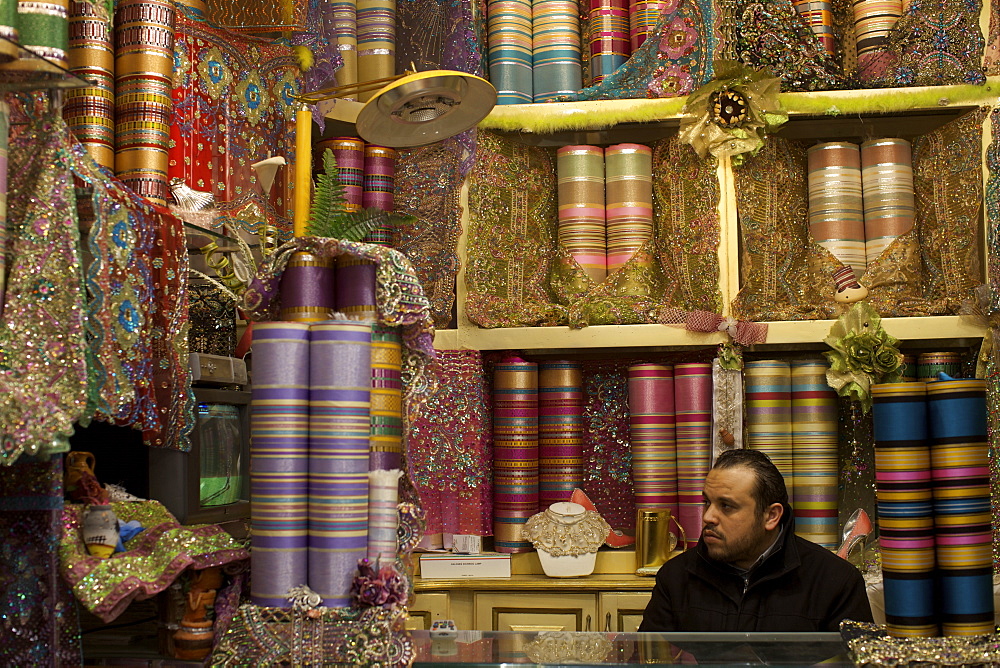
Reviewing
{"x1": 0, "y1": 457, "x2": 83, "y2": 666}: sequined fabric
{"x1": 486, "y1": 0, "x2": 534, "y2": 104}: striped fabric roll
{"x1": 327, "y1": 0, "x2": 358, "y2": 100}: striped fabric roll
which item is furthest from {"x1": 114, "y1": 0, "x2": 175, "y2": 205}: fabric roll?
{"x1": 486, "y1": 0, "x2": 534, "y2": 104}: striped fabric roll

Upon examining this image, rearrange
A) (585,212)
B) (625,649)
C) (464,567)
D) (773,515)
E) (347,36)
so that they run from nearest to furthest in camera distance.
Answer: (625,649), (773,515), (464,567), (347,36), (585,212)

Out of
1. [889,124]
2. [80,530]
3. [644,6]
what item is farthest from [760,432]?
[80,530]

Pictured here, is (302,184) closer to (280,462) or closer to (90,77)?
(280,462)

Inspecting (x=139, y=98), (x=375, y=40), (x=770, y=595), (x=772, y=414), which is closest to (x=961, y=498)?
(x=770, y=595)

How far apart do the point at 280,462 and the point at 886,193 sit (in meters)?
2.05

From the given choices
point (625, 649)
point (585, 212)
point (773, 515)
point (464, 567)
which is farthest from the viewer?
point (585, 212)

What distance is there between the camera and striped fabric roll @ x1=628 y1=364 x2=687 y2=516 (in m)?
2.62

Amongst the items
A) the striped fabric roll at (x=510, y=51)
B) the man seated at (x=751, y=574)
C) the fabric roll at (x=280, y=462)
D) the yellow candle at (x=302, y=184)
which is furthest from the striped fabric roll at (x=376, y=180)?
the fabric roll at (x=280, y=462)

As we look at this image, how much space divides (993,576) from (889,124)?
73.5 inches

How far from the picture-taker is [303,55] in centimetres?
206

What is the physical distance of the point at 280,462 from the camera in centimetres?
108

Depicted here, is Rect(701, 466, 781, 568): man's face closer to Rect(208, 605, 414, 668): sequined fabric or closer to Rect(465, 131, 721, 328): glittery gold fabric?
Rect(465, 131, 721, 328): glittery gold fabric

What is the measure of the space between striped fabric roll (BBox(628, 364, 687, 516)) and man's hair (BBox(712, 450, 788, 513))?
0.37 meters

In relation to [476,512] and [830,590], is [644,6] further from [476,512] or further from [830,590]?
[830,590]
